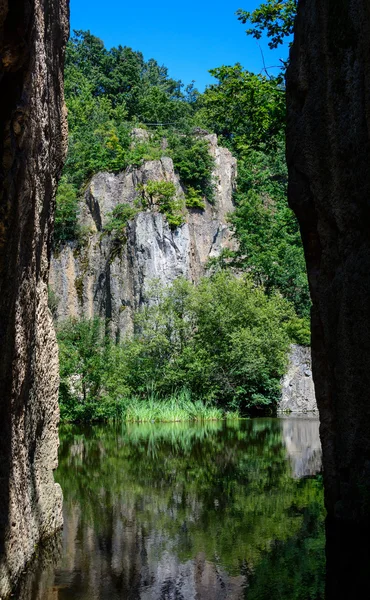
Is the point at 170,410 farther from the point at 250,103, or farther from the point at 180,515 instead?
the point at 180,515

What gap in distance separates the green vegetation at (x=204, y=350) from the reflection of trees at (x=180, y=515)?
495 inches

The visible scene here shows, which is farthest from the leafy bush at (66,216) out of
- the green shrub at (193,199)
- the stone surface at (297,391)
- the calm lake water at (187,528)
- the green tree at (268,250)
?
the calm lake water at (187,528)

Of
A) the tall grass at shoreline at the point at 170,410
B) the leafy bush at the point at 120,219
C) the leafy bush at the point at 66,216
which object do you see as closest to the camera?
the tall grass at shoreline at the point at 170,410

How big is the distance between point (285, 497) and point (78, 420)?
1693 cm

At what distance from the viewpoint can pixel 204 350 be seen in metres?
29.5

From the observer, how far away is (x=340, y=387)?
7.82m

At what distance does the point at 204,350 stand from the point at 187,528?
21.7 metres

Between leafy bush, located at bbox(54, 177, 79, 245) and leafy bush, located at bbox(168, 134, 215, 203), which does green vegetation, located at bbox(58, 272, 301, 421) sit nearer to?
leafy bush, located at bbox(54, 177, 79, 245)

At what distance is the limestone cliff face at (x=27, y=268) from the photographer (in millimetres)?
4676

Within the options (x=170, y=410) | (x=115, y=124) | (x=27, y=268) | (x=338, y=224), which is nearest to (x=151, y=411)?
(x=170, y=410)

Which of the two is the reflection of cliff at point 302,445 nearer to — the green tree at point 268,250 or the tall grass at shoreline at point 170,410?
the tall grass at shoreline at point 170,410

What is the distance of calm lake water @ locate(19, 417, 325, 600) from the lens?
5734mm

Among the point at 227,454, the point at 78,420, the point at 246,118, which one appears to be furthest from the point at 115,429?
the point at 246,118

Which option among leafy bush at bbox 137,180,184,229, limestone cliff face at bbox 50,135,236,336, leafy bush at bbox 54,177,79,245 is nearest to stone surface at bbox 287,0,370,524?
limestone cliff face at bbox 50,135,236,336
